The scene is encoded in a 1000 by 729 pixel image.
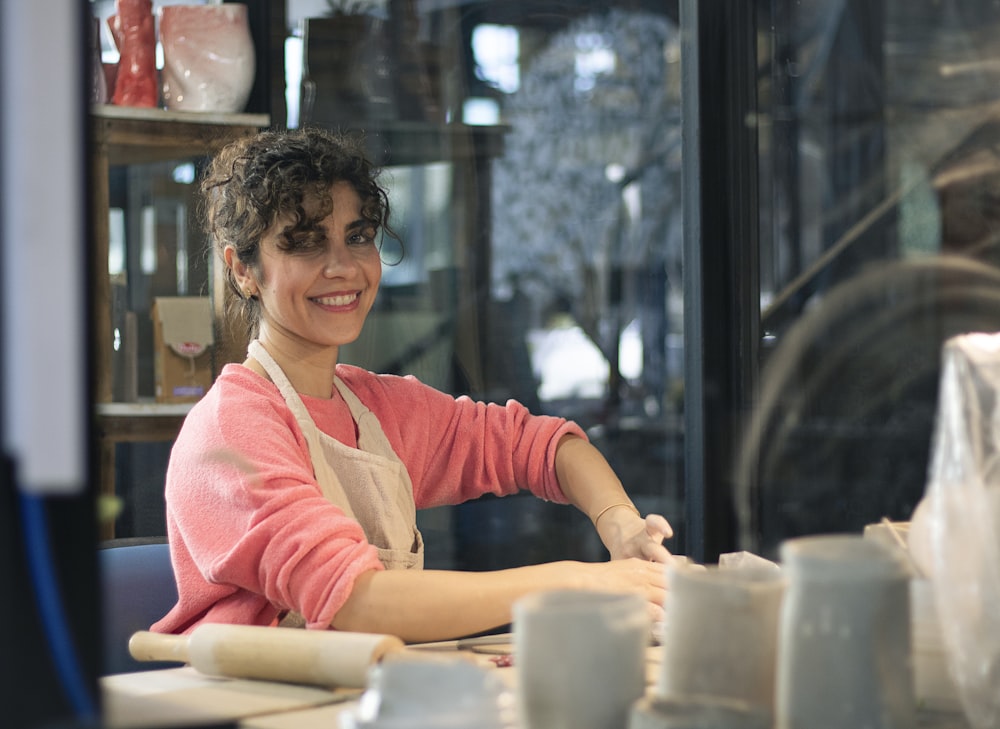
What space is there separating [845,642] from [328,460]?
3.27ft

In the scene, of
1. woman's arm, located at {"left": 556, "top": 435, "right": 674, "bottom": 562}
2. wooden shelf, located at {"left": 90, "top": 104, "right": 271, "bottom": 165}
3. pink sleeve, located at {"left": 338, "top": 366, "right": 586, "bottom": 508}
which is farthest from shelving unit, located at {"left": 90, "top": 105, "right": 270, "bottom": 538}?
woman's arm, located at {"left": 556, "top": 435, "right": 674, "bottom": 562}

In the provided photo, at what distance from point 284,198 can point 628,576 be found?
73cm

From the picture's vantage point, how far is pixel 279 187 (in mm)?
1675

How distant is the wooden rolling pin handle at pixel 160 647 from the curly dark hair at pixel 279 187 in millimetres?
693

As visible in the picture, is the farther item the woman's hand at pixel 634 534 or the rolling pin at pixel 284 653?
the woman's hand at pixel 634 534

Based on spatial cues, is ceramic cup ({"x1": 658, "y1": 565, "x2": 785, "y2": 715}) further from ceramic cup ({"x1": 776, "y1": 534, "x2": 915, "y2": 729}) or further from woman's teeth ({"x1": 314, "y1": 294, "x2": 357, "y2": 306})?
woman's teeth ({"x1": 314, "y1": 294, "x2": 357, "y2": 306})

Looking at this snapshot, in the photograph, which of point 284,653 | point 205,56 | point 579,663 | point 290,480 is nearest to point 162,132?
point 205,56

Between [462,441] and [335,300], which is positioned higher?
[335,300]

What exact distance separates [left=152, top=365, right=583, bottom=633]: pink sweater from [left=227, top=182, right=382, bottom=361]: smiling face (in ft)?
0.32

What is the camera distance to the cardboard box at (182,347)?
2250mm

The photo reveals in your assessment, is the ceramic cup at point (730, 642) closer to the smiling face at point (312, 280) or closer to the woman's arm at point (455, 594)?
the woman's arm at point (455, 594)

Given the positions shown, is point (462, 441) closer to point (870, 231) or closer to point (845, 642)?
point (845, 642)

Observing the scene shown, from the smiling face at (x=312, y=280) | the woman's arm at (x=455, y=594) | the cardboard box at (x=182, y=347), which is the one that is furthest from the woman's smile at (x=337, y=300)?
the cardboard box at (x=182, y=347)

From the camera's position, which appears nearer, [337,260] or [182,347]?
[337,260]
